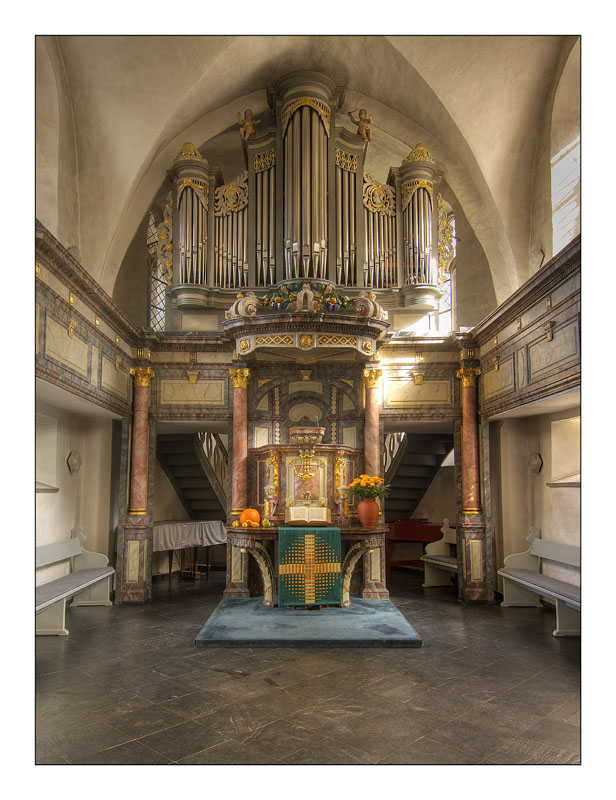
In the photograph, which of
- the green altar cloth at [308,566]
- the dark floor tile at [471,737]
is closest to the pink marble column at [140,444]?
the green altar cloth at [308,566]

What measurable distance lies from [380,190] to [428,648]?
290 inches

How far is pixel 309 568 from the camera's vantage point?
8234 mm

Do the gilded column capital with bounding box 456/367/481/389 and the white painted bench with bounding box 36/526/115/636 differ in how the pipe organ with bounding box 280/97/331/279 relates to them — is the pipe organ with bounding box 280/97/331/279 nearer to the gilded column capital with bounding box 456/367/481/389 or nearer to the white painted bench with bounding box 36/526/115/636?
the gilded column capital with bounding box 456/367/481/389

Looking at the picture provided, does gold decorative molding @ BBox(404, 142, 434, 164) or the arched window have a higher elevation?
gold decorative molding @ BBox(404, 142, 434, 164)

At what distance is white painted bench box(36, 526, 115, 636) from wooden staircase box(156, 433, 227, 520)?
9.78ft

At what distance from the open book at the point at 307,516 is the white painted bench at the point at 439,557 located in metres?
3.17

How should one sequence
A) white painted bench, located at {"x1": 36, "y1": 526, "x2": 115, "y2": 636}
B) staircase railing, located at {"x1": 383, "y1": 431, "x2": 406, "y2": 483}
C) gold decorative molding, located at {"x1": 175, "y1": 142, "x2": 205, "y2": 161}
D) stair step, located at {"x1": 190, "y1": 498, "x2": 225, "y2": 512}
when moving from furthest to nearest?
1. stair step, located at {"x1": 190, "y1": 498, "x2": 225, "y2": 512}
2. staircase railing, located at {"x1": 383, "y1": 431, "x2": 406, "y2": 483}
3. gold decorative molding, located at {"x1": 175, "y1": 142, "x2": 205, "y2": 161}
4. white painted bench, located at {"x1": 36, "y1": 526, "x2": 115, "y2": 636}

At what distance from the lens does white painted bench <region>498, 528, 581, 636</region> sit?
7.14 metres

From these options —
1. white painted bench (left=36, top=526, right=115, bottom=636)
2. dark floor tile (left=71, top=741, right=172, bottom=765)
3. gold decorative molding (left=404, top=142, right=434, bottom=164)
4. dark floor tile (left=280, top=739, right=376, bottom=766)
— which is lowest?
dark floor tile (left=280, top=739, right=376, bottom=766)

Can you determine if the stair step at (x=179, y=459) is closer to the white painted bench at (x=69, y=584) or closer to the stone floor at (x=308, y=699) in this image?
the white painted bench at (x=69, y=584)

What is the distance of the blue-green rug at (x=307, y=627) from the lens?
269 inches

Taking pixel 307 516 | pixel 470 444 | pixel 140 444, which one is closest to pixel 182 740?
pixel 307 516

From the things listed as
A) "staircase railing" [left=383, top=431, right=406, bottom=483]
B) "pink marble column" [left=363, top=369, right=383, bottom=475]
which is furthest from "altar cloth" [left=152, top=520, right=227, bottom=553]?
"pink marble column" [left=363, top=369, right=383, bottom=475]

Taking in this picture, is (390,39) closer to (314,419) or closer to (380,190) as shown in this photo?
(380,190)
